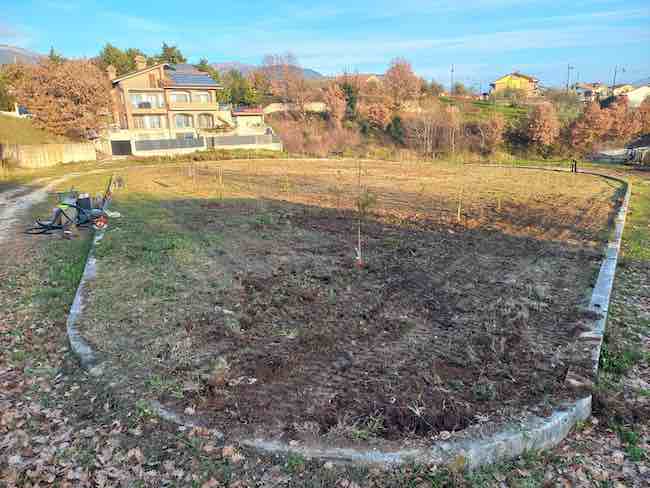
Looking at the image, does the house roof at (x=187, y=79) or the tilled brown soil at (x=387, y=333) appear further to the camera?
the house roof at (x=187, y=79)

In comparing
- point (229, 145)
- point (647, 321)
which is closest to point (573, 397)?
point (647, 321)

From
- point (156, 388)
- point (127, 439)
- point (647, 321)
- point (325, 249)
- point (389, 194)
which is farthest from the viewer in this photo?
point (389, 194)

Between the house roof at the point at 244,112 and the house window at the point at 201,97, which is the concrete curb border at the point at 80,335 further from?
the house roof at the point at 244,112

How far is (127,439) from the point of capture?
3428mm

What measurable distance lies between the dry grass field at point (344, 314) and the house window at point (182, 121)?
94.8 ft

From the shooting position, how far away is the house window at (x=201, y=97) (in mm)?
38906

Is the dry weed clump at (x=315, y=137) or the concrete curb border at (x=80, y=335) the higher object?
the dry weed clump at (x=315, y=137)

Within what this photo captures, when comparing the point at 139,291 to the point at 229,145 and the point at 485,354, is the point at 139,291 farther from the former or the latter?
the point at 229,145

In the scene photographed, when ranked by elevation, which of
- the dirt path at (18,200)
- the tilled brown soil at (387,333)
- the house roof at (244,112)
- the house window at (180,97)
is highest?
the house window at (180,97)

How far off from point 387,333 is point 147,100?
3828 cm

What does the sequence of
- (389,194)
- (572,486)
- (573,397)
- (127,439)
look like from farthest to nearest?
(389,194), (573,397), (127,439), (572,486)

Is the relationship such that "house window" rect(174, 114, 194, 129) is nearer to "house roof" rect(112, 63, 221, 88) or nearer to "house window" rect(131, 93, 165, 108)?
"house window" rect(131, 93, 165, 108)

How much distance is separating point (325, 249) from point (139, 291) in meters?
3.59

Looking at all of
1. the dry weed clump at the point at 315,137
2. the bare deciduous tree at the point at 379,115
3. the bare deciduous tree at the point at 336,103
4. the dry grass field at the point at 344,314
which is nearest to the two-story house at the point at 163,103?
the dry weed clump at the point at 315,137
